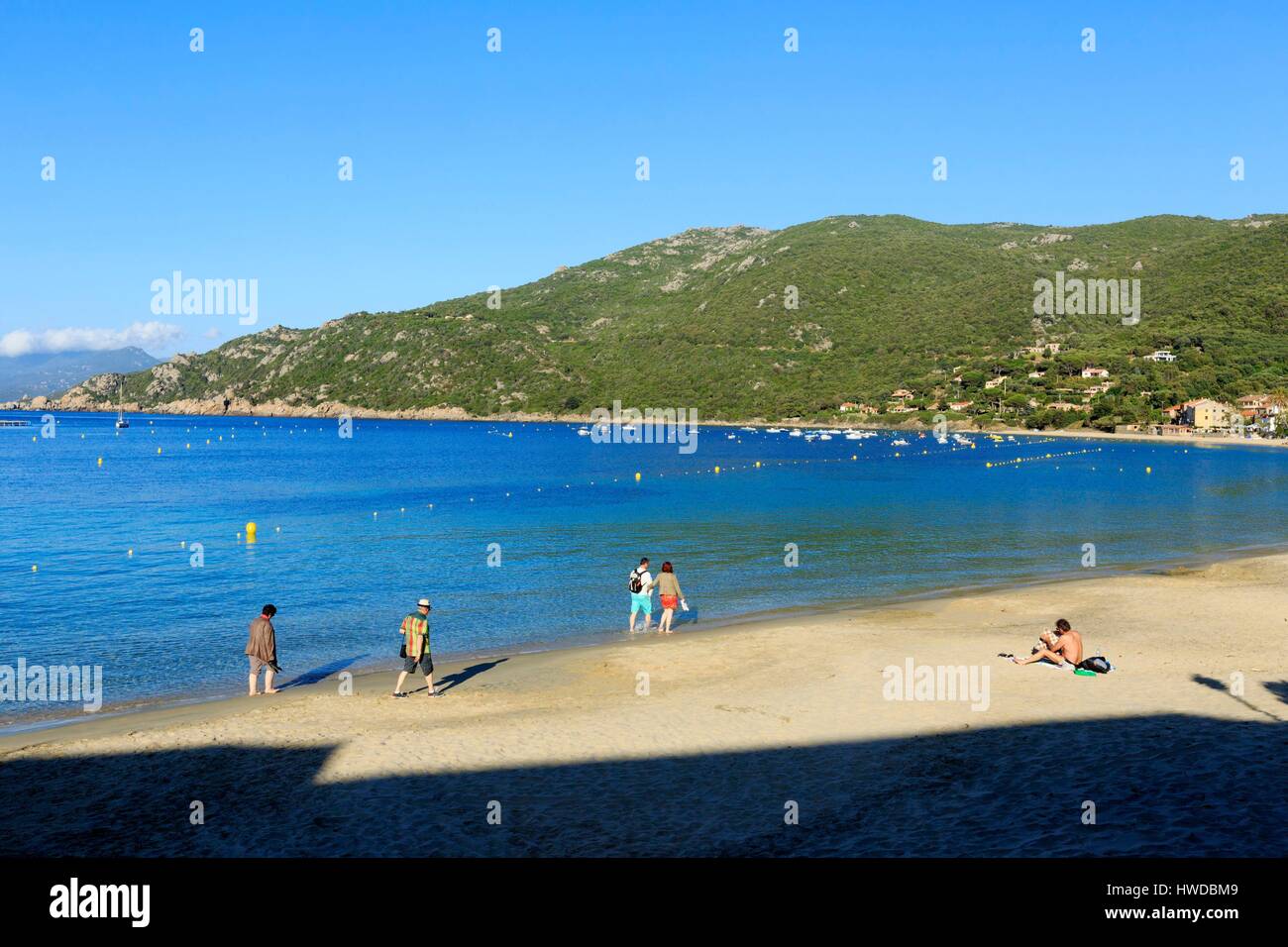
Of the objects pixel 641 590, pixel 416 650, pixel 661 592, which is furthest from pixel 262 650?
pixel 661 592

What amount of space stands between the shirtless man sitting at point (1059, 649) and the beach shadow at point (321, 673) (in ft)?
46.3

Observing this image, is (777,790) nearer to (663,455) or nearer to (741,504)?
(741,504)

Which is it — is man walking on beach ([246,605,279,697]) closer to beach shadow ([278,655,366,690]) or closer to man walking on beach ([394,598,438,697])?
beach shadow ([278,655,366,690])

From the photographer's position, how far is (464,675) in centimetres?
1952

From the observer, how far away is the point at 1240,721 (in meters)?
14.0

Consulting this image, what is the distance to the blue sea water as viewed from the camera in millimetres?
24000

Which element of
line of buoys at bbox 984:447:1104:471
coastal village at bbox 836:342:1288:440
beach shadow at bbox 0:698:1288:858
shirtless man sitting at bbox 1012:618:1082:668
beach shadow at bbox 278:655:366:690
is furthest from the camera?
coastal village at bbox 836:342:1288:440

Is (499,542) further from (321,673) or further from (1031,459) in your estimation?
(1031,459)

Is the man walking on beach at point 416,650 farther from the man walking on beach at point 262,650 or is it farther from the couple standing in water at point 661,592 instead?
the couple standing in water at point 661,592

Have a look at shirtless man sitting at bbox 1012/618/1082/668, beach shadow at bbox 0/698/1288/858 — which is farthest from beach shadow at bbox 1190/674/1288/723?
shirtless man sitting at bbox 1012/618/1082/668

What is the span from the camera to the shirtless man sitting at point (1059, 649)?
60.1 ft

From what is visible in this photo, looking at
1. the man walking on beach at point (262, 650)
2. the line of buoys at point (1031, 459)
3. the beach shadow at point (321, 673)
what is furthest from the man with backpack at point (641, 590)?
the line of buoys at point (1031, 459)

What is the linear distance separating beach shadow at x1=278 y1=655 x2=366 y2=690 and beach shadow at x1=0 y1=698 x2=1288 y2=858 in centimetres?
497
